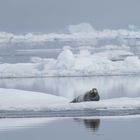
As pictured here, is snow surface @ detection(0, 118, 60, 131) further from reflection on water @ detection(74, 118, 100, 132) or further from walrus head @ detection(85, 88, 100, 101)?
walrus head @ detection(85, 88, 100, 101)

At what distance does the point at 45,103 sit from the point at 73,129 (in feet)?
17.8

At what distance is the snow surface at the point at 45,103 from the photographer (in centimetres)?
1984

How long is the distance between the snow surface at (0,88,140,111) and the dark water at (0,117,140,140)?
2.58m

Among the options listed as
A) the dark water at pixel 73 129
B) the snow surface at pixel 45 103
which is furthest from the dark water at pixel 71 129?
the snow surface at pixel 45 103

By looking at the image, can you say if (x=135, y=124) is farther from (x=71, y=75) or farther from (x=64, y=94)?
(x=71, y=75)

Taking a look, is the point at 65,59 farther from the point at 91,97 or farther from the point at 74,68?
the point at 91,97

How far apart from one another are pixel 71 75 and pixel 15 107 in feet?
74.0

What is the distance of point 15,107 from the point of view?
1983 centimetres

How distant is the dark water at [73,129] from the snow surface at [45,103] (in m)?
2.58

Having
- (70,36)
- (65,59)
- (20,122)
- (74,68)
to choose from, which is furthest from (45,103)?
(70,36)

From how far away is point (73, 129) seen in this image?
15.3 metres

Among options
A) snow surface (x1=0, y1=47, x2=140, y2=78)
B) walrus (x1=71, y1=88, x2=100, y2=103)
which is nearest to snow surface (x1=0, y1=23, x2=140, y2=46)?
snow surface (x1=0, y1=47, x2=140, y2=78)

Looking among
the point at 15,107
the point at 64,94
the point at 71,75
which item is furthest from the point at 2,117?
the point at 71,75

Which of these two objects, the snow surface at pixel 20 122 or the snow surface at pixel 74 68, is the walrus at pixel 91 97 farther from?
the snow surface at pixel 74 68
